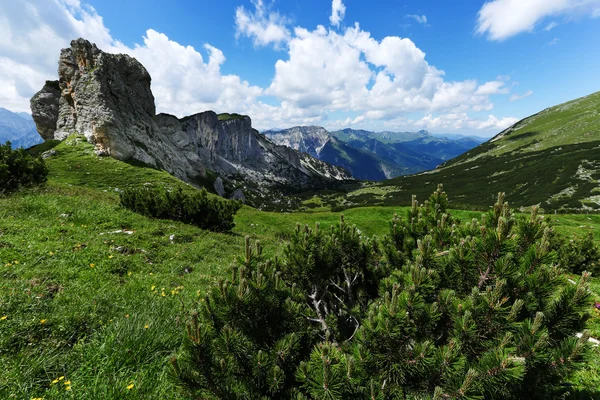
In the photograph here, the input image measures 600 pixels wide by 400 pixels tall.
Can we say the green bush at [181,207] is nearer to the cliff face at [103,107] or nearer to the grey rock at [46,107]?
the cliff face at [103,107]

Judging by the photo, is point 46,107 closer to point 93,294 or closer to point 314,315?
point 93,294

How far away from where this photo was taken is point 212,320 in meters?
3.50

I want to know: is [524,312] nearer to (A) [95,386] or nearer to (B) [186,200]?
(A) [95,386]

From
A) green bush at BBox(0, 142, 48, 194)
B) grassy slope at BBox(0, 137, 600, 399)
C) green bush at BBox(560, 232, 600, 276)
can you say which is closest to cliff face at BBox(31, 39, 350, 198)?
green bush at BBox(0, 142, 48, 194)

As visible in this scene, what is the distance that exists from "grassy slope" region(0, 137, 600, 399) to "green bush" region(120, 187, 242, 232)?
Result: 1867mm

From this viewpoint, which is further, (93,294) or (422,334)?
(93,294)

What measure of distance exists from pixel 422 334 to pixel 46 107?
75166 mm

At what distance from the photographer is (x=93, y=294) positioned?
6.77 meters

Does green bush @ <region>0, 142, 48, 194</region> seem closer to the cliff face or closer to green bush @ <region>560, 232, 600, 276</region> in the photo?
the cliff face

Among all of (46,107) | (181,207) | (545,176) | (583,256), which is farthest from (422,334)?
(545,176)

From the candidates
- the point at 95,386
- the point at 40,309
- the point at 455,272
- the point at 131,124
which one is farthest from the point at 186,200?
the point at 131,124

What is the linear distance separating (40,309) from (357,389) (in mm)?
6739

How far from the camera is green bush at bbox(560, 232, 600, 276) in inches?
593

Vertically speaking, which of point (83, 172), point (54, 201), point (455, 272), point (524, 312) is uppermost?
point (83, 172)
